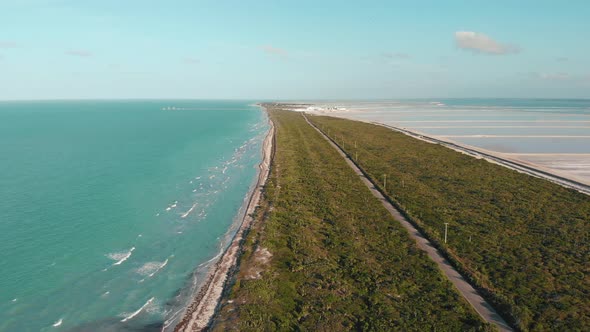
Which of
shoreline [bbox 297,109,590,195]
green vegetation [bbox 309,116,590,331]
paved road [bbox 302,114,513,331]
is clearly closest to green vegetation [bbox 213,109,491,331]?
paved road [bbox 302,114,513,331]

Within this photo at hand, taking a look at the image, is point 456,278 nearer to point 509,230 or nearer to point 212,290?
point 509,230

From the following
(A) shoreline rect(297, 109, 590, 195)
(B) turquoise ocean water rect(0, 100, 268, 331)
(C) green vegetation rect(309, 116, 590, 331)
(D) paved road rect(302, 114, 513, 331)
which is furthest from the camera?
(A) shoreline rect(297, 109, 590, 195)

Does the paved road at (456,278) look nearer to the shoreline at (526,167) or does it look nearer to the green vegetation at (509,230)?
the green vegetation at (509,230)

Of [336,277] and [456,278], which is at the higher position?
[336,277]

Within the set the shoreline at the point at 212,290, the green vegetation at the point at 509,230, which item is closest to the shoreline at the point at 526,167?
the green vegetation at the point at 509,230

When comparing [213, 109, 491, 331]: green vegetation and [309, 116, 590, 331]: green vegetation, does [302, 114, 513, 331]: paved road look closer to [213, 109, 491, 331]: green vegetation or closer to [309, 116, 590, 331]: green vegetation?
[309, 116, 590, 331]: green vegetation

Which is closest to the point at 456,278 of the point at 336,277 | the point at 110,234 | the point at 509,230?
the point at 336,277
